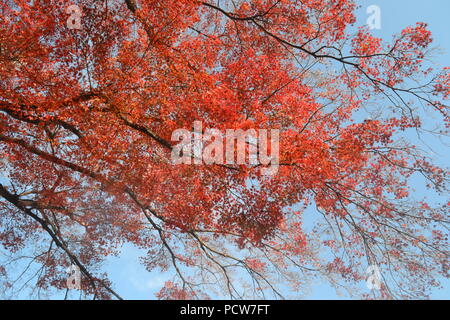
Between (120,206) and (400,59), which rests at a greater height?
(400,59)

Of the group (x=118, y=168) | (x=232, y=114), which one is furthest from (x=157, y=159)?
(x=232, y=114)

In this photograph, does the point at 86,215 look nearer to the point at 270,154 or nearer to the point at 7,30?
the point at 7,30

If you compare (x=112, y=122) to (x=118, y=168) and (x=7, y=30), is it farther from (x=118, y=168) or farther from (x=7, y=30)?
(x=7, y=30)

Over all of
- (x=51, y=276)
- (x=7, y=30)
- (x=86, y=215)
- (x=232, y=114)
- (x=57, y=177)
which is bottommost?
(x=51, y=276)

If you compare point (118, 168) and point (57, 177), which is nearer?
point (118, 168)

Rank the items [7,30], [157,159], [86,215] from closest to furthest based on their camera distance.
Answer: [7,30] < [157,159] < [86,215]

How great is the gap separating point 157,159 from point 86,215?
3786 millimetres

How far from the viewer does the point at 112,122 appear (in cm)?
798

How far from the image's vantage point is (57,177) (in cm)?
1023
